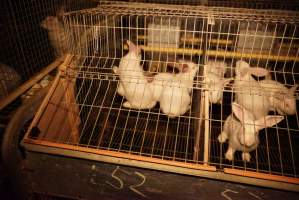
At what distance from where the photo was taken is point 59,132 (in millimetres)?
1601

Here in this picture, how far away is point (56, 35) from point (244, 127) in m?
1.37

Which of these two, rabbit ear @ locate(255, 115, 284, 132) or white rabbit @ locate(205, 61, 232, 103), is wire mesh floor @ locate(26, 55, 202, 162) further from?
rabbit ear @ locate(255, 115, 284, 132)

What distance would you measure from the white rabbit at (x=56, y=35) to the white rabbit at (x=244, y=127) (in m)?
1.16

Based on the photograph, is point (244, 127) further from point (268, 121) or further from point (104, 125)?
point (104, 125)

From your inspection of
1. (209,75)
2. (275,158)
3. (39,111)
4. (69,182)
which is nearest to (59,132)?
(39,111)

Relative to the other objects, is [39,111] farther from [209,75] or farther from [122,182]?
Answer: [209,75]

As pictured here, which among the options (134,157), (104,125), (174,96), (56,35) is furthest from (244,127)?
(56,35)

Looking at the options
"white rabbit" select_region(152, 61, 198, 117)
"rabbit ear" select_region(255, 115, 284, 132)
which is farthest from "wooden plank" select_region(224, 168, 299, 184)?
"white rabbit" select_region(152, 61, 198, 117)

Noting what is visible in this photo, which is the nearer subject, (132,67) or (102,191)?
(102,191)

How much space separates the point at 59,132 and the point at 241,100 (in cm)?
123

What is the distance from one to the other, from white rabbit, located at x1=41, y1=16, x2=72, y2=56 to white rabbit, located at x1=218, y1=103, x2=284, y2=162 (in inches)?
45.6

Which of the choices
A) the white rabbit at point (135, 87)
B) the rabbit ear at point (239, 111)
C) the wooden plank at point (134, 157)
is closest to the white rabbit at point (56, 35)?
the white rabbit at point (135, 87)

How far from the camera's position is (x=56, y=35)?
1.74m

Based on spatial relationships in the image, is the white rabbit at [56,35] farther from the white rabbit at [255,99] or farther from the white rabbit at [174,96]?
the white rabbit at [255,99]
